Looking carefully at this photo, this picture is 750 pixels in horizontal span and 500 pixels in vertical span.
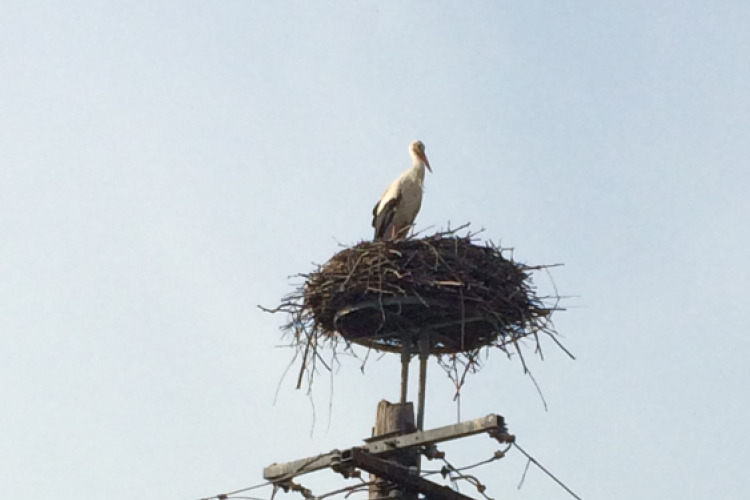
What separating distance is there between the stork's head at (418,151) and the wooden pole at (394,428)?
5070 mm

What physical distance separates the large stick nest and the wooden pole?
779 mm

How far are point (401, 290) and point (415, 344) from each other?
515 millimetres

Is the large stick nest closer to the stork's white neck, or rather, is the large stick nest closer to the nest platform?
the nest platform

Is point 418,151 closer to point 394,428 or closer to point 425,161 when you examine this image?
point 425,161

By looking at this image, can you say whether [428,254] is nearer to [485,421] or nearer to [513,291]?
[513,291]

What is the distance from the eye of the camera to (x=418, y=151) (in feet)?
38.6

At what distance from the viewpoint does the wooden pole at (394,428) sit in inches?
254

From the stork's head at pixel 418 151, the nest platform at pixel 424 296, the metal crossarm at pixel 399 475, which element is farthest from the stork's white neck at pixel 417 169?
the metal crossarm at pixel 399 475

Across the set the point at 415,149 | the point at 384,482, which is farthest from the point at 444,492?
the point at 415,149

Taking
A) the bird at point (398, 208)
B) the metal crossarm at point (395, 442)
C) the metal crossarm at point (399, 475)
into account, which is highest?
the bird at point (398, 208)

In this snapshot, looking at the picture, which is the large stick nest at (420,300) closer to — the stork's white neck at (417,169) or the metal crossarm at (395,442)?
the metal crossarm at (395,442)

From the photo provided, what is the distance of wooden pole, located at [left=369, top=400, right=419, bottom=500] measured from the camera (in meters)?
6.46

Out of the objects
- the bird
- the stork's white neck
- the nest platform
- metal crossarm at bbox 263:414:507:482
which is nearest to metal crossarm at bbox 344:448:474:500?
metal crossarm at bbox 263:414:507:482

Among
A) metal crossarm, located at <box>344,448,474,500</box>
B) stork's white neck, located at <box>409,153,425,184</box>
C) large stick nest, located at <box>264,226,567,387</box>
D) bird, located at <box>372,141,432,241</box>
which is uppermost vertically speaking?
stork's white neck, located at <box>409,153,425,184</box>
